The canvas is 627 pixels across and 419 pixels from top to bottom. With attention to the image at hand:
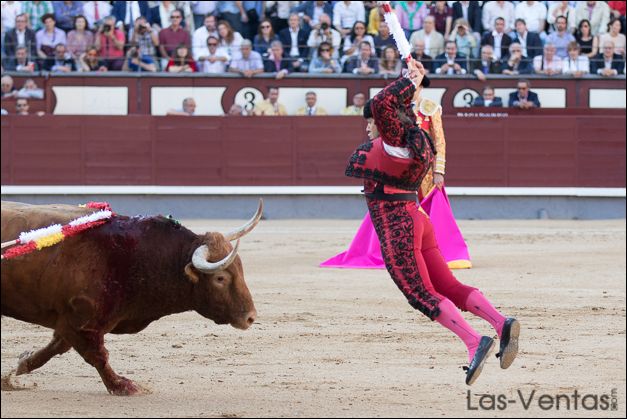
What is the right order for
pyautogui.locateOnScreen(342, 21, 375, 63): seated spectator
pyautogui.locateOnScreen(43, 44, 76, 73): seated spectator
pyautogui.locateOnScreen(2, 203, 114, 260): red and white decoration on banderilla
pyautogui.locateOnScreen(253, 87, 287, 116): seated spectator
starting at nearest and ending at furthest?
1. pyautogui.locateOnScreen(2, 203, 114, 260): red and white decoration on banderilla
2. pyautogui.locateOnScreen(342, 21, 375, 63): seated spectator
3. pyautogui.locateOnScreen(43, 44, 76, 73): seated spectator
4. pyautogui.locateOnScreen(253, 87, 287, 116): seated spectator

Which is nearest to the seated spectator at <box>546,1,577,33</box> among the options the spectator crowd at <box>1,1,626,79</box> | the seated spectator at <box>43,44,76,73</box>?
the spectator crowd at <box>1,1,626,79</box>

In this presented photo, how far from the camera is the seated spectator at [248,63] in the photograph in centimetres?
1302

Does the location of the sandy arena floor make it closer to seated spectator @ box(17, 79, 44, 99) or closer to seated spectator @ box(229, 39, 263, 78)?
seated spectator @ box(229, 39, 263, 78)

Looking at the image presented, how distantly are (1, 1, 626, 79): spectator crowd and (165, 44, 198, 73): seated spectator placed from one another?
1 centimetres

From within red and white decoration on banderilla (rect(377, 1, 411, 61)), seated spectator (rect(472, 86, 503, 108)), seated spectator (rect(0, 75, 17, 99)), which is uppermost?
red and white decoration on banderilla (rect(377, 1, 411, 61))

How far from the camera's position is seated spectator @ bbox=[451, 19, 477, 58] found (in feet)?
41.3

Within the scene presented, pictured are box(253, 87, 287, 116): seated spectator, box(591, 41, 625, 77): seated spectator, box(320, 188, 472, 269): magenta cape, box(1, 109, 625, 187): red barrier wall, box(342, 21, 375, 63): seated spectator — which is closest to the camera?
box(320, 188, 472, 269): magenta cape

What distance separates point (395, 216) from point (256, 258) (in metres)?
4.92

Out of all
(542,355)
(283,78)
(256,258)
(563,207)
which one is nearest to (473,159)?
(563,207)

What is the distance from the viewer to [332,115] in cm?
1339

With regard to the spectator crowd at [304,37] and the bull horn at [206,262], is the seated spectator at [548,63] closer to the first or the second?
the spectator crowd at [304,37]

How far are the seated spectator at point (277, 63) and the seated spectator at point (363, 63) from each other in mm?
569

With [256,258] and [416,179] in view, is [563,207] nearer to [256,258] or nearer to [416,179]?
[256,258]

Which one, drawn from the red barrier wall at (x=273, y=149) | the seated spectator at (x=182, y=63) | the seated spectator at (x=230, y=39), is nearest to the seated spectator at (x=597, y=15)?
Result: the red barrier wall at (x=273, y=149)
